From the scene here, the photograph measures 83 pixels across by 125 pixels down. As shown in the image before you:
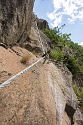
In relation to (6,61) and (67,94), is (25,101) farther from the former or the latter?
(67,94)

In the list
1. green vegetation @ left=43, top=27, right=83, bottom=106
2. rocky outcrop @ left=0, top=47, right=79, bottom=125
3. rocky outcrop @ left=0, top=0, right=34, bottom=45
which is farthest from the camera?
green vegetation @ left=43, top=27, right=83, bottom=106

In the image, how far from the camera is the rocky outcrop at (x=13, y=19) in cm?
1041

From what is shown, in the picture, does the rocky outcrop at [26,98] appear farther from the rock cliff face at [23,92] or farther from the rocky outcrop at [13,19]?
the rocky outcrop at [13,19]

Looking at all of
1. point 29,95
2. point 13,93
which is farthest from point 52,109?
point 13,93

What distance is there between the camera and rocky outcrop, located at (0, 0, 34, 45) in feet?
34.2

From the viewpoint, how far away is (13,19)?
11.1 m

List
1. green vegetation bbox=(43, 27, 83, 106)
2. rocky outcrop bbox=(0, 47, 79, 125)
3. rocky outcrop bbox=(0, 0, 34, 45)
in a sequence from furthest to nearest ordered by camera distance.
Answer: green vegetation bbox=(43, 27, 83, 106) < rocky outcrop bbox=(0, 0, 34, 45) < rocky outcrop bbox=(0, 47, 79, 125)

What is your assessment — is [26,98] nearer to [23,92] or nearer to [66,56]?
[23,92]

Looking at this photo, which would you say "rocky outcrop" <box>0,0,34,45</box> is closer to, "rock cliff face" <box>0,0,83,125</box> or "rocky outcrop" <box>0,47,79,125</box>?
"rock cliff face" <box>0,0,83,125</box>

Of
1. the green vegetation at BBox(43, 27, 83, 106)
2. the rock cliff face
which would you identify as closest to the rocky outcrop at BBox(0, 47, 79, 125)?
the rock cliff face

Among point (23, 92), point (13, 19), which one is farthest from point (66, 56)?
point (23, 92)

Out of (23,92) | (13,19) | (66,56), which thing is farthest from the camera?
(66,56)

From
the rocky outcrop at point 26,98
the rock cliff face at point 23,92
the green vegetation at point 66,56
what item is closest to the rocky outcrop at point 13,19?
the rock cliff face at point 23,92

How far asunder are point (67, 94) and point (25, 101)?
181 inches
